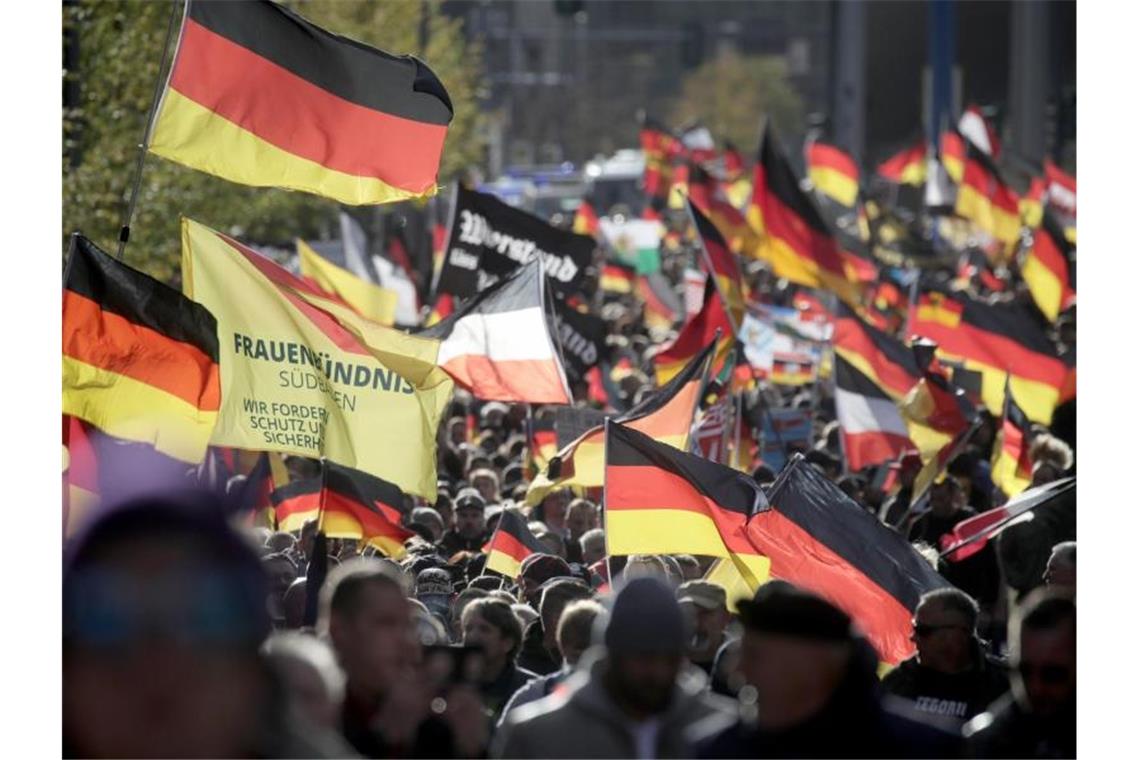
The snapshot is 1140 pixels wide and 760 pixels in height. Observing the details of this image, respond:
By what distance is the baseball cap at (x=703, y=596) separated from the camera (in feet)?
26.7

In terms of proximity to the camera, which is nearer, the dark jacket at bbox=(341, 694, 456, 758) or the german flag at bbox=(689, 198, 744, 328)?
the dark jacket at bbox=(341, 694, 456, 758)

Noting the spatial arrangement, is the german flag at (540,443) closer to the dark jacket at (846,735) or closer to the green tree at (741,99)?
the dark jacket at (846,735)

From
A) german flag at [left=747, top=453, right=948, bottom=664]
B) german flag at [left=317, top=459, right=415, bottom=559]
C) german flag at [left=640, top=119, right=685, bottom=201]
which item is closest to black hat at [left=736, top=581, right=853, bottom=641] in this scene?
german flag at [left=747, top=453, right=948, bottom=664]

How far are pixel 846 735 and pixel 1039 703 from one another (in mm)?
905

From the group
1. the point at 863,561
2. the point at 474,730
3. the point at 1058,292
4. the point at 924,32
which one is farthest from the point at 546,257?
the point at 924,32

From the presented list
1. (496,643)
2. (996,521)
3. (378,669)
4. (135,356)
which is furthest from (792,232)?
(378,669)

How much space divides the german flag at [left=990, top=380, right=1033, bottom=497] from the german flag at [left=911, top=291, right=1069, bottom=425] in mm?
1177

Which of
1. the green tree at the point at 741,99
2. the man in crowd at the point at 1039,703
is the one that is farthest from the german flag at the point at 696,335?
the green tree at the point at 741,99

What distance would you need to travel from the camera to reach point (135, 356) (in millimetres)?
10031

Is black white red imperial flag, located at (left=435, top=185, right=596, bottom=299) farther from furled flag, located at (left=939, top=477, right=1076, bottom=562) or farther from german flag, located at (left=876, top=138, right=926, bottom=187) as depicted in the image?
german flag, located at (left=876, top=138, right=926, bottom=187)

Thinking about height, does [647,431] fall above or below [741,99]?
below

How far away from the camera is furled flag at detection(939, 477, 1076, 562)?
10.4 metres

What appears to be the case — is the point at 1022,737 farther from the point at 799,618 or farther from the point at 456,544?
the point at 456,544

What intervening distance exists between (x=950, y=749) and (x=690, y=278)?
16.9 meters
